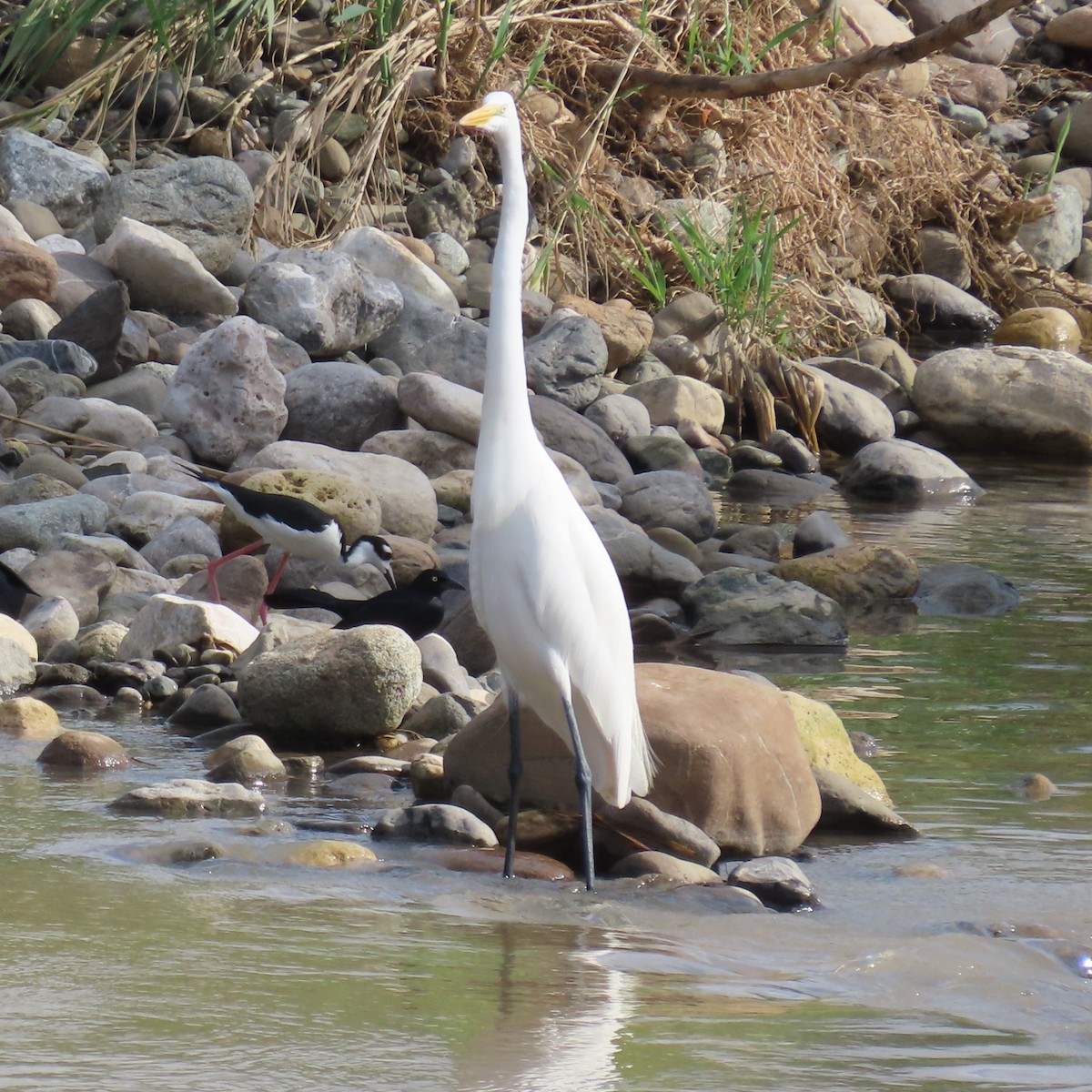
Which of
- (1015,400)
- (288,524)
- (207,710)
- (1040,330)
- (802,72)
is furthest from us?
(1040,330)

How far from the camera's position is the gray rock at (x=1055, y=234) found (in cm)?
1728

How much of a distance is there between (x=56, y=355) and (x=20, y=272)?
3.25ft

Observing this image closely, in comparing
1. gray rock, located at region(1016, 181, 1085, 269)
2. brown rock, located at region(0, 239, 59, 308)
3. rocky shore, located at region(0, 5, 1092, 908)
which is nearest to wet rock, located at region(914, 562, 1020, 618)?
rocky shore, located at region(0, 5, 1092, 908)

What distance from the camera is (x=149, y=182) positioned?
1084 cm

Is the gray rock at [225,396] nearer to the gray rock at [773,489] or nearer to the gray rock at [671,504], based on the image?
the gray rock at [671,504]

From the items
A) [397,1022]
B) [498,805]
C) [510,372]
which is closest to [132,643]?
[498,805]

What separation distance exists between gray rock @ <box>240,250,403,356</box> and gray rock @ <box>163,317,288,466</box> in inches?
51.0

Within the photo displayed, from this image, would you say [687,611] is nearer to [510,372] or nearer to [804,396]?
[510,372]

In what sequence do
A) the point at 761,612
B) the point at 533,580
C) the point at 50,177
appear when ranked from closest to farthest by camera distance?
the point at 533,580
the point at 761,612
the point at 50,177

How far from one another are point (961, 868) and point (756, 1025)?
1.44 m

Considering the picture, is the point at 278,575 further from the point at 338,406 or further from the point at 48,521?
the point at 338,406

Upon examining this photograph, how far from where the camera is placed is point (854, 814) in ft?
14.4

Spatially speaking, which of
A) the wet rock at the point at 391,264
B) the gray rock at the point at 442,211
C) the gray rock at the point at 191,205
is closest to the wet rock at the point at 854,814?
the wet rock at the point at 391,264

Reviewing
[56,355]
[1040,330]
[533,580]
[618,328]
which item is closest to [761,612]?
[533,580]
